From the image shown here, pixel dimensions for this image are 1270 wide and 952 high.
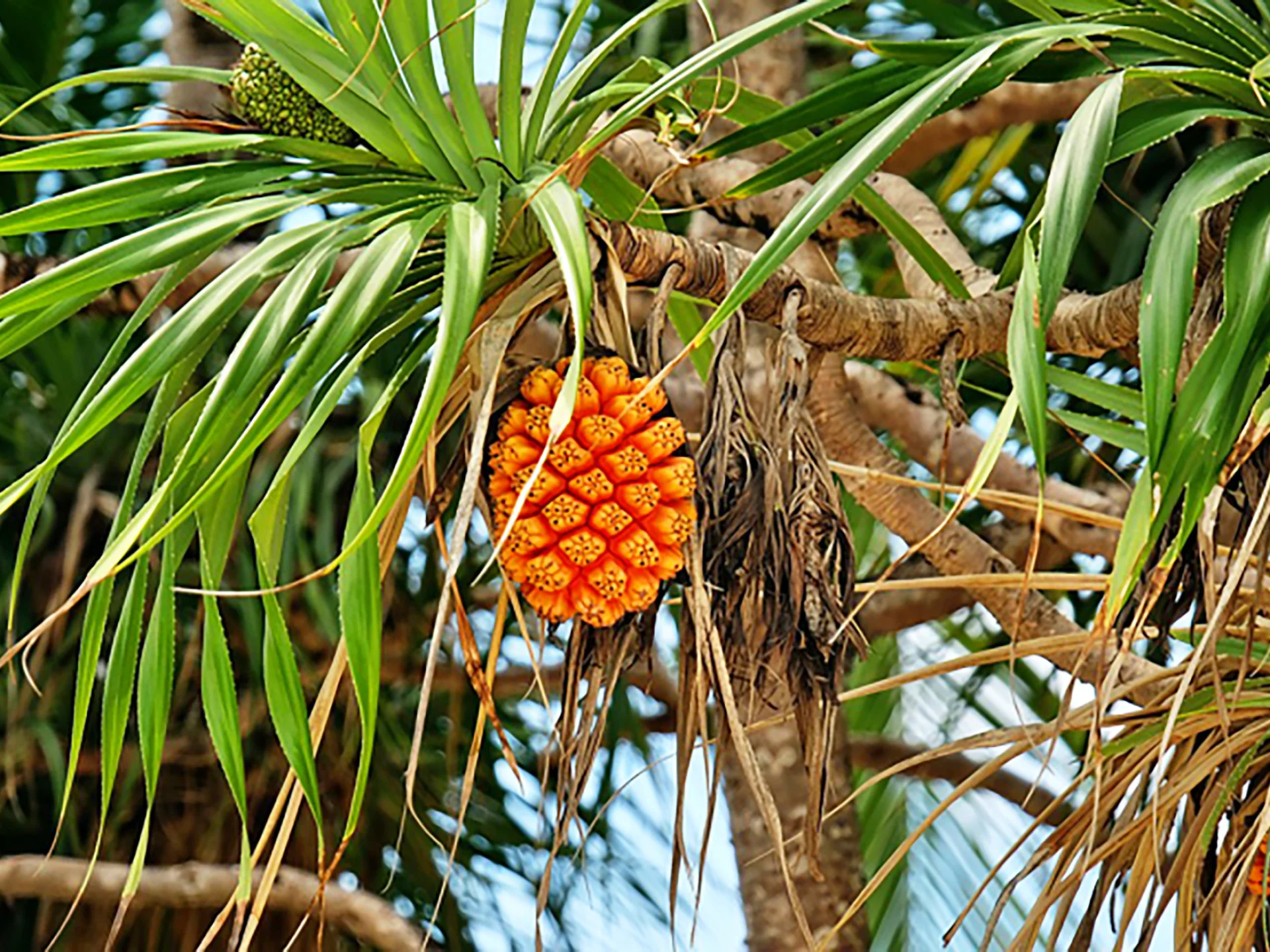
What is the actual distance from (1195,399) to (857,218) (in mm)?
610

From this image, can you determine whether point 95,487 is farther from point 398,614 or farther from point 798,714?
point 798,714

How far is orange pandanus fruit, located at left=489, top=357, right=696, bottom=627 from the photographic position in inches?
29.7

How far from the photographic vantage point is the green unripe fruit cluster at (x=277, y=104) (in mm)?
826

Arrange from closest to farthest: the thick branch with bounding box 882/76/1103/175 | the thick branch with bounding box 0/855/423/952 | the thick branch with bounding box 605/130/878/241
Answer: the thick branch with bounding box 605/130/878/241 < the thick branch with bounding box 0/855/423/952 < the thick branch with bounding box 882/76/1103/175

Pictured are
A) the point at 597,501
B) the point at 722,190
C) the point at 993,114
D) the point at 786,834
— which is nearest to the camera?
the point at 597,501

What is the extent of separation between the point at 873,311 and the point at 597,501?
27cm

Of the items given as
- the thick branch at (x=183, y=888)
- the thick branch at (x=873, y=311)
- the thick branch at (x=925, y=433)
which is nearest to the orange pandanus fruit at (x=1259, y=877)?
the thick branch at (x=873, y=311)

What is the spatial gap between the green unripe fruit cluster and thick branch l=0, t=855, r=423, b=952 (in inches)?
30.7

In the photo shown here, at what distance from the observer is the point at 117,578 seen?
6.82ft

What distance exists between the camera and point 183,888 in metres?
1.48

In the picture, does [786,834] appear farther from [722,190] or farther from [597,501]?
[597,501]

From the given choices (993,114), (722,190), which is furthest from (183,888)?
(993,114)

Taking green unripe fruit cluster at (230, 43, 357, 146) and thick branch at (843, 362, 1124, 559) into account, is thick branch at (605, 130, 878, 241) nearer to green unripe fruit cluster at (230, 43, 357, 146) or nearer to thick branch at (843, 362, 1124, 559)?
thick branch at (843, 362, 1124, 559)

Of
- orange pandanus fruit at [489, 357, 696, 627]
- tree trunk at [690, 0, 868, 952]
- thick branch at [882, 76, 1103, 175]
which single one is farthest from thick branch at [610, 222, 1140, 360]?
thick branch at [882, 76, 1103, 175]
